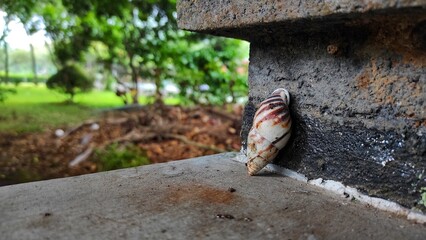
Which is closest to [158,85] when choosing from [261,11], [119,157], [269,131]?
[119,157]

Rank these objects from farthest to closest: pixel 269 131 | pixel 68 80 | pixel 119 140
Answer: pixel 68 80 < pixel 119 140 < pixel 269 131

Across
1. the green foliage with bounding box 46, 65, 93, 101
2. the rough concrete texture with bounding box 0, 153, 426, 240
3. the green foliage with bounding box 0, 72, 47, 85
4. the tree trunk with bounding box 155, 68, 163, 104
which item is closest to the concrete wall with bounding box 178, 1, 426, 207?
the rough concrete texture with bounding box 0, 153, 426, 240

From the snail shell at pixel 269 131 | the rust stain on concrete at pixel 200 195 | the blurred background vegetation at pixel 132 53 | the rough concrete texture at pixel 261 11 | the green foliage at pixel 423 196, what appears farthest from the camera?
the blurred background vegetation at pixel 132 53

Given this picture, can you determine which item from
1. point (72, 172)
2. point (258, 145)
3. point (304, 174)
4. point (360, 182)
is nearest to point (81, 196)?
point (258, 145)

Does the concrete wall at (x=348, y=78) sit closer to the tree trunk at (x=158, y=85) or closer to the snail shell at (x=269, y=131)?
the snail shell at (x=269, y=131)

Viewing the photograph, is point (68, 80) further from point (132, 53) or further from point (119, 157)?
point (119, 157)

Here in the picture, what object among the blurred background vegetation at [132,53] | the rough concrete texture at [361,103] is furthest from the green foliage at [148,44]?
the rough concrete texture at [361,103]

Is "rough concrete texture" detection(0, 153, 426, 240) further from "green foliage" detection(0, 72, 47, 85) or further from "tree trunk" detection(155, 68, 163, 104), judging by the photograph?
"green foliage" detection(0, 72, 47, 85)
